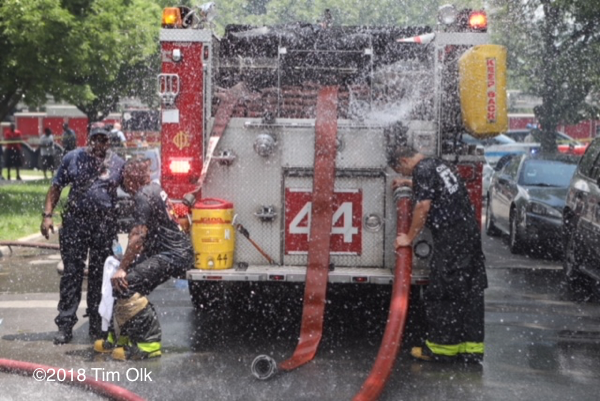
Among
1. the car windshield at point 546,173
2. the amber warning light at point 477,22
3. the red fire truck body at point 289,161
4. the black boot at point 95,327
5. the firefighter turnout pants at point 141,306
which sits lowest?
the black boot at point 95,327

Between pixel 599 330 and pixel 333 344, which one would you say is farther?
pixel 599 330

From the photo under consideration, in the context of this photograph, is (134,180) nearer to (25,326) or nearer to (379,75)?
(25,326)

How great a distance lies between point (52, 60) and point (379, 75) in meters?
11.7

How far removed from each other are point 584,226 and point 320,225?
382 centimetres

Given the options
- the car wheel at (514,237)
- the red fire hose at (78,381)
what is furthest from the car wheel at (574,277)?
the red fire hose at (78,381)

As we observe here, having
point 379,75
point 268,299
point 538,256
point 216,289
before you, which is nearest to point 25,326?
point 216,289

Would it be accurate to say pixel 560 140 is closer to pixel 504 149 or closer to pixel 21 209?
pixel 504 149

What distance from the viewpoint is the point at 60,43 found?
19875 millimetres

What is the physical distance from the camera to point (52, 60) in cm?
2019

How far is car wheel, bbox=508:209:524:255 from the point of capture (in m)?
14.6

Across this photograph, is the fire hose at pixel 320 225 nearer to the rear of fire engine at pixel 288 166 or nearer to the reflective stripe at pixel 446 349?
the rear of fire engine at pixel 288 166

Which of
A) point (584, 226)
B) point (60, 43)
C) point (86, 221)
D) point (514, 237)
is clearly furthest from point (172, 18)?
point (60, 43)

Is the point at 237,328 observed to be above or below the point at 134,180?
below

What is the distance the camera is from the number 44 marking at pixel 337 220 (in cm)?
850
